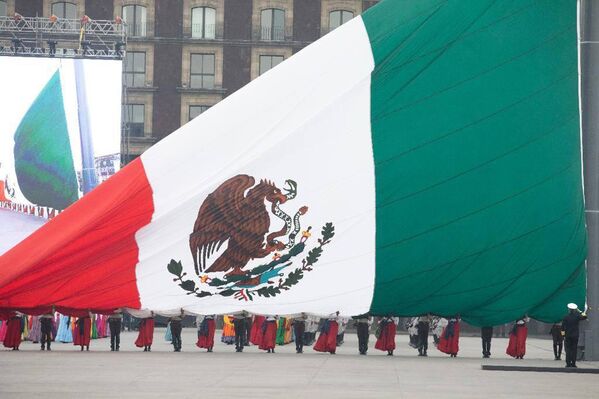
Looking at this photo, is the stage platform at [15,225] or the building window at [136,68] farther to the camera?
the building window at [136,68]

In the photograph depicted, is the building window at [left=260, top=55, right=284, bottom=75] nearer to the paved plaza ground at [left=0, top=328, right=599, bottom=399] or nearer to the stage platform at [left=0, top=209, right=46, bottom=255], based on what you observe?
the stage platform at [left=0, top=209, right=46, bottom=255]

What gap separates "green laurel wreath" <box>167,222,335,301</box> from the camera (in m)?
29.0

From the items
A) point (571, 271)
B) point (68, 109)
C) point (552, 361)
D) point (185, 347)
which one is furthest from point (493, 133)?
point (68, 109)

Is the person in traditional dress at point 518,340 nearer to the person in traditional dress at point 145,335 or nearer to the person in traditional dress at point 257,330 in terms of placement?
the person in traditional dress at point 257,330

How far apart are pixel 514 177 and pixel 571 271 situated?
2258mm

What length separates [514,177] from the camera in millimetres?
29453

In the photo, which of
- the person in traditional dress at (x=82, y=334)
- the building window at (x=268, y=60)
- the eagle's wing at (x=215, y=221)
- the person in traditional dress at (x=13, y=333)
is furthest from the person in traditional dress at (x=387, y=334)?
the building window at (x=268, y=60)

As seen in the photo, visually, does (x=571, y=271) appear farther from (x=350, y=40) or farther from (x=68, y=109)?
(x=68, y=109)

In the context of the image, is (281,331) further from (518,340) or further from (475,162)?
(475,162)

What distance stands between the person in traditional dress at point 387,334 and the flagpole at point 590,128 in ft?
14.7

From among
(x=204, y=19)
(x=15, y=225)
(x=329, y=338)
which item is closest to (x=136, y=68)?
(x=204, y=19)

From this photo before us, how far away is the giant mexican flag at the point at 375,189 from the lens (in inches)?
1140

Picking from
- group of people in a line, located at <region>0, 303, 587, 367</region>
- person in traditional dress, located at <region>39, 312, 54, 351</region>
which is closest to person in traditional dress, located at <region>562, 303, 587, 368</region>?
group of people in a line, located at <region>0, 303, 587, 367</region>

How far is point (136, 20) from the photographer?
8088 cm
